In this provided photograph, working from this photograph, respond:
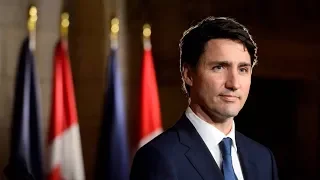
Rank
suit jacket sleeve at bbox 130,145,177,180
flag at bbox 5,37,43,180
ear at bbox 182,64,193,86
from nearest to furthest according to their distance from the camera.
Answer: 1. suit jacket sleeve at bbox 130,145,177,180
2. ear at bbox 182,64,193,86
3. flag at bbox 5,37,43,180

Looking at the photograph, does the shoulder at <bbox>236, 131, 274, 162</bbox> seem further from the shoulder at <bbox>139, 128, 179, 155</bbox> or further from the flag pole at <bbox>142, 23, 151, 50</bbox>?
the flag pole at <bbox>142, 23, 151, 50</bbox>

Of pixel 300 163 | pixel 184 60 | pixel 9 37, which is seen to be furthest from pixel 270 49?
pixel 184 60

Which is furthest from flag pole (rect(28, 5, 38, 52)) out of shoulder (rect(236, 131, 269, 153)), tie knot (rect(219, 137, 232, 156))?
tie knot (rect(219, 137, 232, 156))

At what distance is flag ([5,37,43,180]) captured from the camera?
2846 millimetres

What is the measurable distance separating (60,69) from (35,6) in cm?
42

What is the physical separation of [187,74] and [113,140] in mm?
1873

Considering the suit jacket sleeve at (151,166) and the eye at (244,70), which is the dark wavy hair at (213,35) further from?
→ the suit jacket sleeve at (151,166)

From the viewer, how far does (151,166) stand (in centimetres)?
110

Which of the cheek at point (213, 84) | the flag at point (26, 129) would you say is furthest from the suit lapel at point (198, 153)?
the flag at point (26, 129)

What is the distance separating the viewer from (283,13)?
364 cm

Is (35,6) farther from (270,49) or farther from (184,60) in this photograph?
(184,60)

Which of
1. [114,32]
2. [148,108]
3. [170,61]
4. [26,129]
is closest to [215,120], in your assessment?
[26,129]

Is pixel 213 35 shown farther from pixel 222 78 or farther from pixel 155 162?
pixel 155 162

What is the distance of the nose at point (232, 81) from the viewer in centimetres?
114
